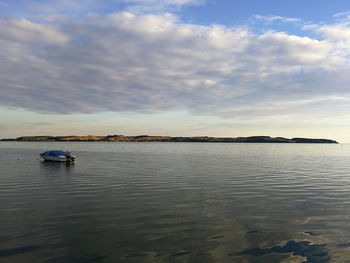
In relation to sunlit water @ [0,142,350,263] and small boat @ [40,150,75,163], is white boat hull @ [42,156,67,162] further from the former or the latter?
sunlit water @ [0,142,350,263]

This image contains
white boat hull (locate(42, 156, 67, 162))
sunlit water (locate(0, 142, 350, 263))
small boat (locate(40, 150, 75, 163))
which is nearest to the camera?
sunlit water (locate(0, 142, 350, 263))

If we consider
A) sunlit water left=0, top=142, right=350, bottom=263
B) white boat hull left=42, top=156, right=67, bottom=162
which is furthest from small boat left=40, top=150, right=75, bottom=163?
sunlit water left=0, top=142, right=350, bottom=263

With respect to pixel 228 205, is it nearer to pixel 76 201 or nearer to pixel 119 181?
pixel 76 201

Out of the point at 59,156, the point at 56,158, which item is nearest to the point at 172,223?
the point at 59,156

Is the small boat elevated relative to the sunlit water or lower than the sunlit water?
elevated

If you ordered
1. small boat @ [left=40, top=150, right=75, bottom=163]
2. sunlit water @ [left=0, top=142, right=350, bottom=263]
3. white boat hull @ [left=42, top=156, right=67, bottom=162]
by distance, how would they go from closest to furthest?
1. sunlit water @ [left=0, top=142, right=350, bottom=263]
2. small boat @ [left=40, top=150, right=75, bottom=163]
3. white boat hull @ [left=42, top=156, right=67, bottom=162]

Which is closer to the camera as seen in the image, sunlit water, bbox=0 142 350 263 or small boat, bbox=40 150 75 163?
sunlit water, bbox=0 142 350 263

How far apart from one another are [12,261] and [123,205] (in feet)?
40.9

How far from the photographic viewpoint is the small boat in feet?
228

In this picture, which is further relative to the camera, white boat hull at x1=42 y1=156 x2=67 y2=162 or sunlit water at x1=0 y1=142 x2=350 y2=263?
white boat hull at x1=42 y1=156 x2=67 y2=162

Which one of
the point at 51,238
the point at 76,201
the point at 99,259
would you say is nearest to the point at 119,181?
the point at 76,201

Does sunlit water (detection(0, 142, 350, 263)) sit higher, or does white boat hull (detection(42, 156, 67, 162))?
white boat hull (detection(42, 156, 67, 162))

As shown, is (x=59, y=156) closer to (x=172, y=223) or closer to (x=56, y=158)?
(x=56, y=158)

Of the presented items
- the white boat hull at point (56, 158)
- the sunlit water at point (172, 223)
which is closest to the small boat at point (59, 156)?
the white boat hull at point (56, 158)
